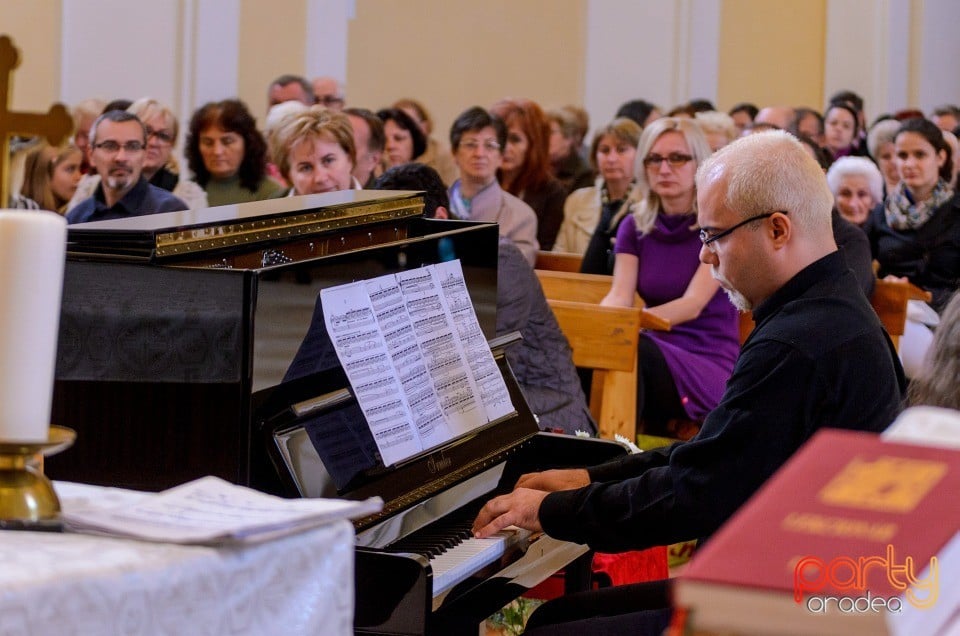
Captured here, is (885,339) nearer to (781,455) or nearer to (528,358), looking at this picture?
(781,455)

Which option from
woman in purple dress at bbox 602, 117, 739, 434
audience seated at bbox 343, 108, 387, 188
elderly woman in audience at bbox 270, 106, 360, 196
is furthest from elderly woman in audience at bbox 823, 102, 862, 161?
elderly woman in audience at bbox 270, 106, 360, 196

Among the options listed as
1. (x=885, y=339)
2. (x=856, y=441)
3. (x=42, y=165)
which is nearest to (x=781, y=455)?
(x=885, y=339)

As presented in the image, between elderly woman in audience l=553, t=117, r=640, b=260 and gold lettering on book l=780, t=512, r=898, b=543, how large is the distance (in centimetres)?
547

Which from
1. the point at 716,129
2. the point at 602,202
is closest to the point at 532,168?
the point at 602,202

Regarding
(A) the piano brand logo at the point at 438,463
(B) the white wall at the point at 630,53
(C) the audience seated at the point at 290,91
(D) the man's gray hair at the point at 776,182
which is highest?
(B) the white wall at the point at 630,53

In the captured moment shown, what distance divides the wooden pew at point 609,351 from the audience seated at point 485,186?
4.95 feet

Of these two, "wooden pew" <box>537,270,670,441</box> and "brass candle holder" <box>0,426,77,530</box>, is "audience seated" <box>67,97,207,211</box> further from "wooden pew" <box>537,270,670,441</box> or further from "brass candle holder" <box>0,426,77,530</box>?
"brass candle holder" <box>0,426,77,530</box>

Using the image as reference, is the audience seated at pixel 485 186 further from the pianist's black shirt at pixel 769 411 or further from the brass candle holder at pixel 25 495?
the brass candle holder at pixel 25 495

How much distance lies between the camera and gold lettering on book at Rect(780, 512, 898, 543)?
37.5 inches

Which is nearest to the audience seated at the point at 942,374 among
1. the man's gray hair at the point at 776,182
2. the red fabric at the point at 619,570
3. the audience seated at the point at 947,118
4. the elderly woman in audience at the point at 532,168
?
the man's gray hair at the point at 776,182

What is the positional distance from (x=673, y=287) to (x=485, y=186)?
55.6 inches

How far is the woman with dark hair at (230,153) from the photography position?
666cm

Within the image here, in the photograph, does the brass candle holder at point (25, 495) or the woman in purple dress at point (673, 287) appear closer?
the brass candle holder at point (25, 495)

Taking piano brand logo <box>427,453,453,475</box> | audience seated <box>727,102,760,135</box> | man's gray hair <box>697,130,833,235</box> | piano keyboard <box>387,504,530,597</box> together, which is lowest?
piano keyboard <box>387,504,530,597</box>
